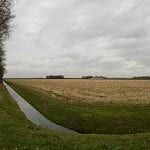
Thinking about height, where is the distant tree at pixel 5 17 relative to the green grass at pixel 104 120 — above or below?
above

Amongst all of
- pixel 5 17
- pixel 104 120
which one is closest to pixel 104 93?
pixel 5 17

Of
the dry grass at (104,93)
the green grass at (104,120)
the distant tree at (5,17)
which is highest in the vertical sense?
the distant tree at (5,17)

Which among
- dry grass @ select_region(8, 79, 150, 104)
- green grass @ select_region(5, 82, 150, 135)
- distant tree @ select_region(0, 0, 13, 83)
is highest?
distant tree @ select_region(0, 0, 13, 83)

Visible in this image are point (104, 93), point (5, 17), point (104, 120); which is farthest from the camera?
point (104, 93)

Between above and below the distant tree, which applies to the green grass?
below

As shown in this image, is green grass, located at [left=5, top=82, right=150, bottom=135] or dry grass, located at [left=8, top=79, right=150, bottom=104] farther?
dry grass, located at [left=8, top=79, right=150, bottom=104]

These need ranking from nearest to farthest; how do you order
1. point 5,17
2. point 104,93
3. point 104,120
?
point 104,120 → point 5,17 → point 104,93

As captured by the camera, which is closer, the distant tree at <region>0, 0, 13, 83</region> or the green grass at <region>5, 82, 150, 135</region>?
the green grass at <region>5, 82, 150, 135</region>

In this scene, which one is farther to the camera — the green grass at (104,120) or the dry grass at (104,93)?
the dry grass at (104,93)

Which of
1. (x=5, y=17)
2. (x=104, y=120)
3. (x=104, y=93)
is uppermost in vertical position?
(x=5, y=17)

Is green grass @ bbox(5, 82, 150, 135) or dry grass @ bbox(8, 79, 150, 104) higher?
dry grass @ bbox(8, 79, 150, 104)

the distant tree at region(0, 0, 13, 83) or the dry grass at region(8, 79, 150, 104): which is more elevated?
the distant tree at region(0, 0, 13, 83)

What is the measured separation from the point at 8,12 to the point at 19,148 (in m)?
29.5

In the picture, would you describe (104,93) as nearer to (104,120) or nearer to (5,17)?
(5,17)
